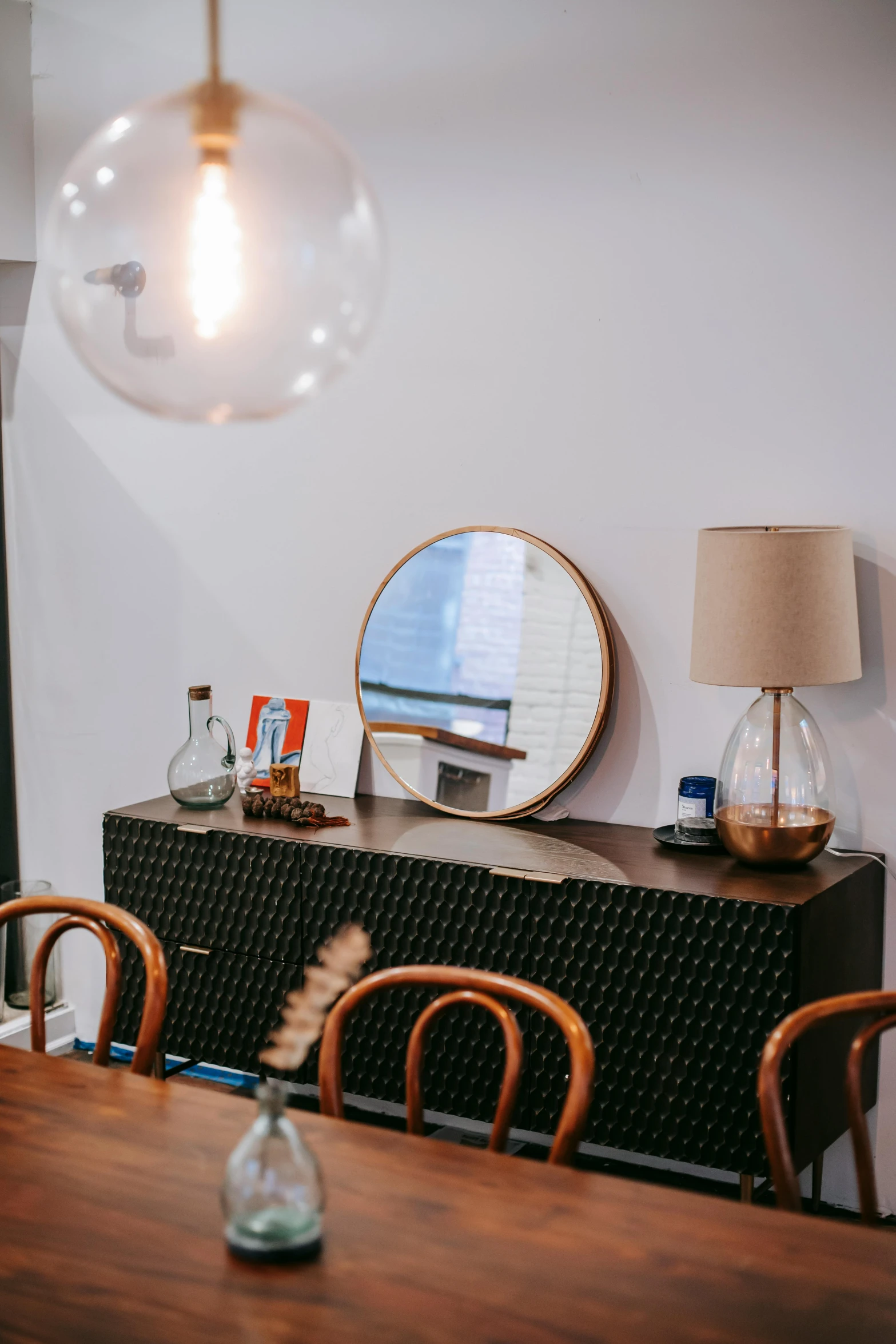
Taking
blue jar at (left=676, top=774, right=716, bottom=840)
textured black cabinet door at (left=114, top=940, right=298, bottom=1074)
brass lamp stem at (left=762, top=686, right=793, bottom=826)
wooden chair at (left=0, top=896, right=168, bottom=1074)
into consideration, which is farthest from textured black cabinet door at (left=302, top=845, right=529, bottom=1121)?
wooden chair at (left=0, top=896, right=168, bottom=1074)

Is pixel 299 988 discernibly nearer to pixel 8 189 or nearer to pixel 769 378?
pixel 769 378

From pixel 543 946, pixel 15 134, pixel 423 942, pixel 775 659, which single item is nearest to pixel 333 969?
pixel 423 942

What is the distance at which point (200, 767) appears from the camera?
313 cm

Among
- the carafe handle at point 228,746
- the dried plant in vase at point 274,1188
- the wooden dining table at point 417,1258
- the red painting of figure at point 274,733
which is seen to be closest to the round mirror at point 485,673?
the red painting of figure at point 274,733

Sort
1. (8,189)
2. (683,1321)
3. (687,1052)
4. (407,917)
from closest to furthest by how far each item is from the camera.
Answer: (683,1321) < (687,1052) < (407,917) < (8,189)

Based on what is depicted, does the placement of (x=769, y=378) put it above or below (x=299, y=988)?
above

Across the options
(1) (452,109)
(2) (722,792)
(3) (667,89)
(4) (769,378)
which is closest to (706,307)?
(4) (769,378)

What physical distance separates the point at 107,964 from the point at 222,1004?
110cm

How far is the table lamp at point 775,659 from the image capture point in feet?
7.89

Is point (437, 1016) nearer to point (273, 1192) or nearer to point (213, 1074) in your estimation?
point (273, 1192)

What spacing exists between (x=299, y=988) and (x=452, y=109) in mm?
2071

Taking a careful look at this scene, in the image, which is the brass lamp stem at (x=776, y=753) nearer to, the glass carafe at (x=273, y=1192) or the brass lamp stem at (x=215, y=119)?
the glass carafe at (x=273, y=1192)

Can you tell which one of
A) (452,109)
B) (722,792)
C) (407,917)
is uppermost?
(452,109)

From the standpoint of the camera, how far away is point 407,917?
270 cm
